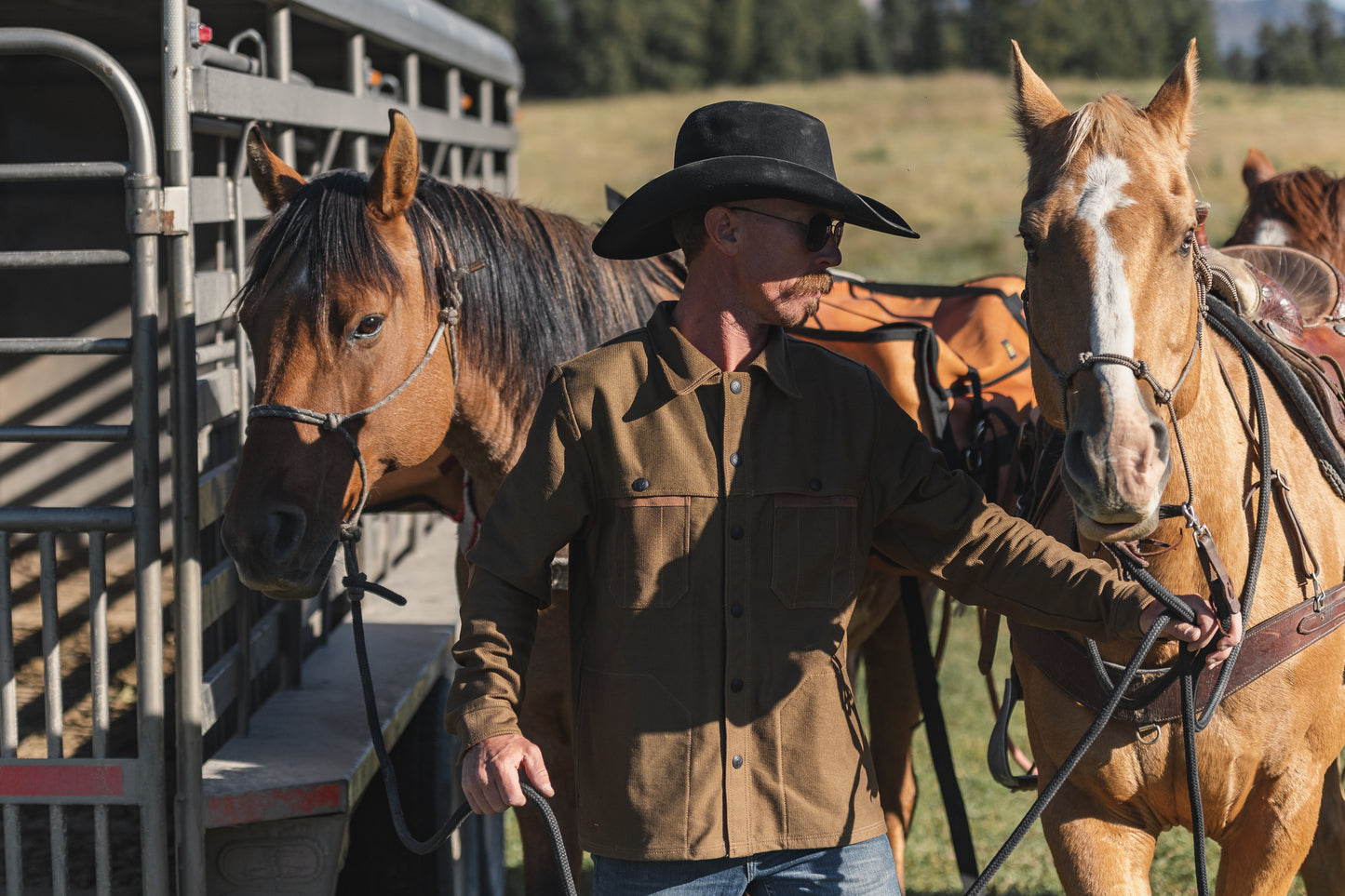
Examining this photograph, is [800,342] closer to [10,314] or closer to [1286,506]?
[1286,506]

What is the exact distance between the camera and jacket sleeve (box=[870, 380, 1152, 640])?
183cm

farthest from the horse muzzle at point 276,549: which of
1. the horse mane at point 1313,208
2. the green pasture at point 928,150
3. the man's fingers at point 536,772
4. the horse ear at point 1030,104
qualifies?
the green pasture at point 928,150

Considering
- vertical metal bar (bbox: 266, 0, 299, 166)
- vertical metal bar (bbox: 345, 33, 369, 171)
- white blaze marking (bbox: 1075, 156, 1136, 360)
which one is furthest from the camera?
vertical metal bar (bbox: 345, 33, 369, 171)

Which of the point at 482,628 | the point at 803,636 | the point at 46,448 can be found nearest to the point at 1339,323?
the point at 803,636

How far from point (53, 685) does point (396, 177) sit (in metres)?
1.28

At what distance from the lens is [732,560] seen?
6.00 ft

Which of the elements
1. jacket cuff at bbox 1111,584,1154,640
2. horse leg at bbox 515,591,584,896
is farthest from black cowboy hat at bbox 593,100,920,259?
horse leg at bbox 515,591,584,896

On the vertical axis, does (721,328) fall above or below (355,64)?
below

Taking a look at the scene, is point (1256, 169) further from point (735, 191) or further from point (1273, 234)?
point (735, 191)

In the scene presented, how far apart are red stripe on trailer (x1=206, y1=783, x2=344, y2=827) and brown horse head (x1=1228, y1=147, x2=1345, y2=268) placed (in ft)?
11.2

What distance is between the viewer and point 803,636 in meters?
1.87

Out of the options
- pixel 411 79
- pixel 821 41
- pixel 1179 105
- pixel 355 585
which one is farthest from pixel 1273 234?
pixel 821 41

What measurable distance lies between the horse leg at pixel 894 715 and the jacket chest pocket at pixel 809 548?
169 centimetres

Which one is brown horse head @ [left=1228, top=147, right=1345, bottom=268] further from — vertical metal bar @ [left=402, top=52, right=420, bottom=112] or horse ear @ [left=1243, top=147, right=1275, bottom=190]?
vertical metal bar @ [left=402, top=52, right=420, bottom=112]
